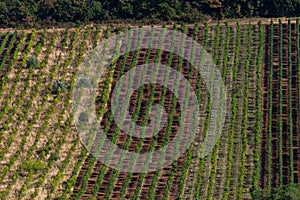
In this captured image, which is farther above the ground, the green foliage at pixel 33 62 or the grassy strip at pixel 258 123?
the grassy strip at pixel 258 123

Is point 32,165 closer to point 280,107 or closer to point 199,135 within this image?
point 199,135

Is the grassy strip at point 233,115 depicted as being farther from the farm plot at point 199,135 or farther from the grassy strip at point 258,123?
the grassy strip at point 258,123

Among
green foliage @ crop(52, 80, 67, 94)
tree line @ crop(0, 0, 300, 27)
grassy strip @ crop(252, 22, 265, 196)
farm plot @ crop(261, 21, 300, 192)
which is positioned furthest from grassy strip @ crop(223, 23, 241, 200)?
green foliage @ crop(52, 80, 67, 94)

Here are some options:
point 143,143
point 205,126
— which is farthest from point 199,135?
point 143,143

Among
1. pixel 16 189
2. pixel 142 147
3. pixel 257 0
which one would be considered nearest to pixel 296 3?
pixel 257 0

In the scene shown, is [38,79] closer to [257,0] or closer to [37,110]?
[37,110]

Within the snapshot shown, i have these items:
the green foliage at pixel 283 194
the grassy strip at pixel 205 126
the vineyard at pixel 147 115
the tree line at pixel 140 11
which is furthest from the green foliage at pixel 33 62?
the green foliage at pixel 283 194

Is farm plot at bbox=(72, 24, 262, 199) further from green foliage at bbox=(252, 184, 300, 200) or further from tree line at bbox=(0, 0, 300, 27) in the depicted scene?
green foliage at bbox=(252, 184, 300, 200)
